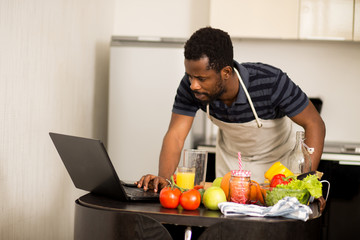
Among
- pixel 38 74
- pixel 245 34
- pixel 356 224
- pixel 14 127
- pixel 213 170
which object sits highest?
pixel 245 34

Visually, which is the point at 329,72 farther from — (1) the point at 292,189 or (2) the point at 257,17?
(1) the point at 292,189

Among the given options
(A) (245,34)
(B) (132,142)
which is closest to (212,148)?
(B) (132,142)

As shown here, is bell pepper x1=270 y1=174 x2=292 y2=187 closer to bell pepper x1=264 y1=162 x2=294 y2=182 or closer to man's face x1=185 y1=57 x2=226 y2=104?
bell pepper x1=264 y1=162 x2=294 y2=182

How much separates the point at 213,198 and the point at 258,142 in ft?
2.94

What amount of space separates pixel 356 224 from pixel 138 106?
1.64m

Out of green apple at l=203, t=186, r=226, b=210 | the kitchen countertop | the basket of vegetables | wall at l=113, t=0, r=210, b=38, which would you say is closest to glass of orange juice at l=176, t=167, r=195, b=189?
green apple at l=203, t=186, r=226, b=210

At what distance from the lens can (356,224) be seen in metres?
3.26

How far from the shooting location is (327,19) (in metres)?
3.51

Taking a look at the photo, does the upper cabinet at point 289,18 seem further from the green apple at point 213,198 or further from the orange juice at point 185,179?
the green apple at point 213,198

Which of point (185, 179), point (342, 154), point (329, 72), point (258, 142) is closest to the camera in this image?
point (185, 179)

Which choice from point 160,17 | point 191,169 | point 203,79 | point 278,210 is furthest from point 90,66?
point 278,210

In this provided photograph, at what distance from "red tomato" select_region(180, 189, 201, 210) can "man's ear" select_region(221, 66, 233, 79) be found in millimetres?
573

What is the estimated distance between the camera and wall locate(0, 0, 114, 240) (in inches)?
94.7

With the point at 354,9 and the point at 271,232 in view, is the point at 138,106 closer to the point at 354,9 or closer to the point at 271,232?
the point at 354,9
